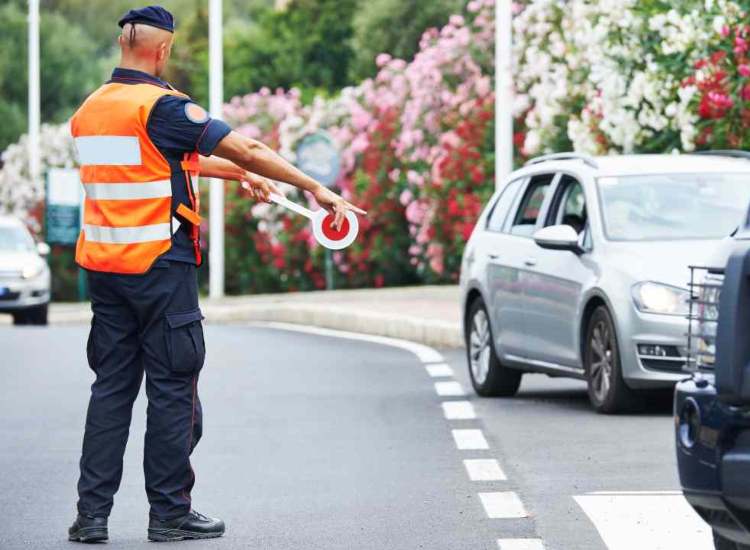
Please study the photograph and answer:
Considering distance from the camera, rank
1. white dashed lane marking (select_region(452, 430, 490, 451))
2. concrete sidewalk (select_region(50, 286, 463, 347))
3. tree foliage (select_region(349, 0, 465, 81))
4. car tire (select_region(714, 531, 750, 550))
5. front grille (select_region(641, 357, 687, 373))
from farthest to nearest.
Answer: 1. tree foliage (select_region(349, 0, 465, 81))
2. concrete sidewalk (select_region(50, 286, 463, 347))
3. front grille (select_region(641, 357, 687, 373))
4. white dashed lane marking (select_region(452, 430, 490, 451))
5. car tire (select_region(714, 531, 750, 550))

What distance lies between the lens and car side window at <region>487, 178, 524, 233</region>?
583 inches


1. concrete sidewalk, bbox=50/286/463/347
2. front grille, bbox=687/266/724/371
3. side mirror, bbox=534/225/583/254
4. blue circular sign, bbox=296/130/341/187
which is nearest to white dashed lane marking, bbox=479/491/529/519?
front grille, bbox=687/266/724/371

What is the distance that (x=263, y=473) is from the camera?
10172 millimetres

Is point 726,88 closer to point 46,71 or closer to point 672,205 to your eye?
point 672,205

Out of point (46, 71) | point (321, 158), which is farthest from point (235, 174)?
point (46, 71)

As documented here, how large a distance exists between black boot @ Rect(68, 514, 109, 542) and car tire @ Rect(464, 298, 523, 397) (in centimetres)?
658

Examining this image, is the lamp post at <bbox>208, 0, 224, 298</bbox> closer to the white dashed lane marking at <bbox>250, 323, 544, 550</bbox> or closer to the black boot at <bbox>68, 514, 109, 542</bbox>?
the white dashed lane marking at <bbox>250, 323, 544, 550</bbox>

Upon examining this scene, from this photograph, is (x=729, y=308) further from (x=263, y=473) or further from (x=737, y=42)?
(x=737, y=42)

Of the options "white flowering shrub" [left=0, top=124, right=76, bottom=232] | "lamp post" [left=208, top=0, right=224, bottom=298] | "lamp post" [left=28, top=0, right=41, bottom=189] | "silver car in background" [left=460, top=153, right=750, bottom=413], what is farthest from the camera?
"white flowering shrub" [left=0, top=124, right=76, bottom=232]

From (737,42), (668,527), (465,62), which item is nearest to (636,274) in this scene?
(668,527)

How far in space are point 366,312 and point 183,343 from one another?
1705cm

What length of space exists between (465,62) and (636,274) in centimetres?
1965

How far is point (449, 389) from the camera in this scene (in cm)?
1512

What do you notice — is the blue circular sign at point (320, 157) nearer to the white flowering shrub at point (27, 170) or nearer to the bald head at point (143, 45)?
the white flowering shrub at point (27, 170)
